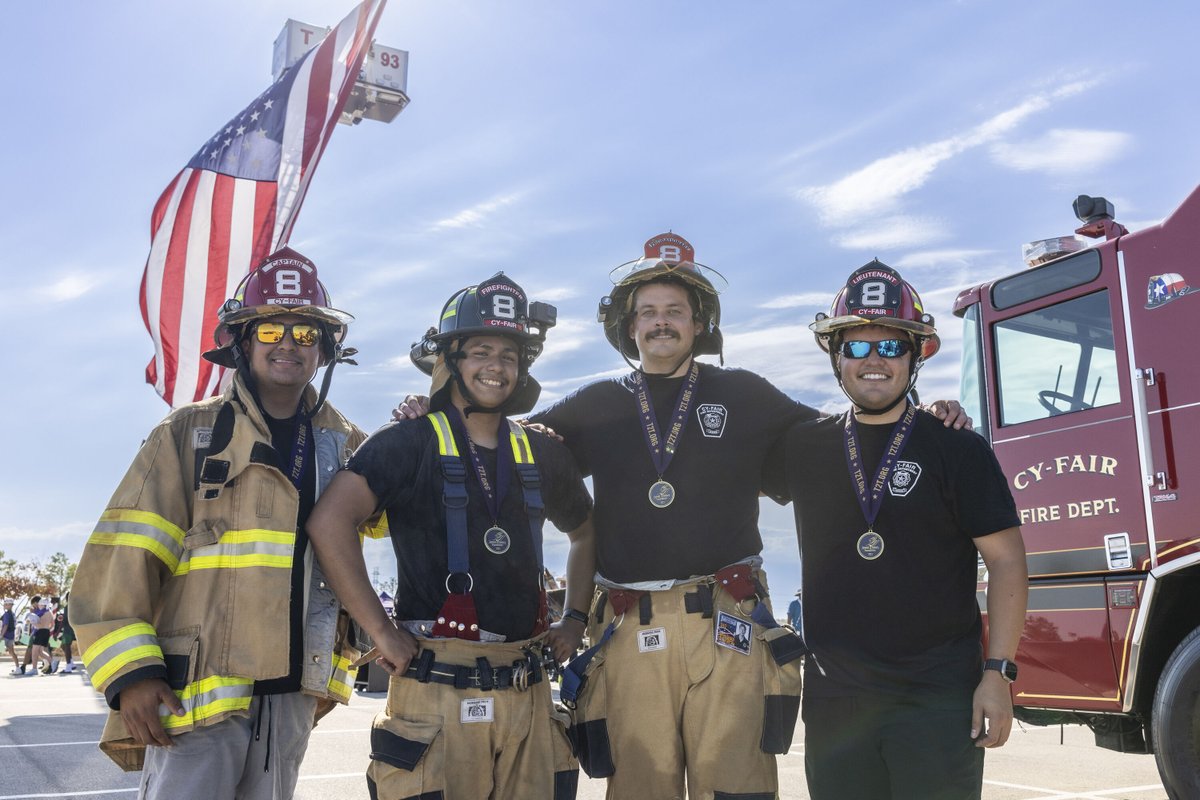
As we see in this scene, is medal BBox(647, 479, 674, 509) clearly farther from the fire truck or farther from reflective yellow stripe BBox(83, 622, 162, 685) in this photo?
the fire truck

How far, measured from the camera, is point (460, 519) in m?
3.43

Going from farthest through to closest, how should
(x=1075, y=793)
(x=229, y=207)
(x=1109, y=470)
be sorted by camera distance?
(x=229, y=207), (x=1075, y=793), (x=1109, y=470)

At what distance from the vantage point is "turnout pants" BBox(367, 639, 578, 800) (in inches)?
129

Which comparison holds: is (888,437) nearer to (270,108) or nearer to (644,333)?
(644,333)

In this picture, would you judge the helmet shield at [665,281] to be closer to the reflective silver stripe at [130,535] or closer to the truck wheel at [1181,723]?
the reflective silver stripe at [130,535]

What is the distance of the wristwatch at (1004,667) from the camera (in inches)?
131

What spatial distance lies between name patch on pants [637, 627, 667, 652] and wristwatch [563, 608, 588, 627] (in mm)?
309

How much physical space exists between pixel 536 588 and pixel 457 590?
0.33m

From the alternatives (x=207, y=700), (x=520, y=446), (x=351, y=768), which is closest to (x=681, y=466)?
(x=520, y=446)

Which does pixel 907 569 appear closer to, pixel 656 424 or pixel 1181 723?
pixel 656 424

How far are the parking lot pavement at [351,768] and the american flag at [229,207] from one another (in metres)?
2.97

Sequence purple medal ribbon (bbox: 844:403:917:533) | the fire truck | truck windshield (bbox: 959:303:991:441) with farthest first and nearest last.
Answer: truck windshield (bbox: 959:303:991:441) < the fire truck < purple medal ribbon (bbox: 844:403:917:533)

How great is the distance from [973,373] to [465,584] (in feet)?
14.3

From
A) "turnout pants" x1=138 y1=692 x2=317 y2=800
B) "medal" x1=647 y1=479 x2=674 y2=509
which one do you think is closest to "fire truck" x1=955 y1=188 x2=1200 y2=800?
"medal" x1=647 y1=479 x2=674 y2=509
